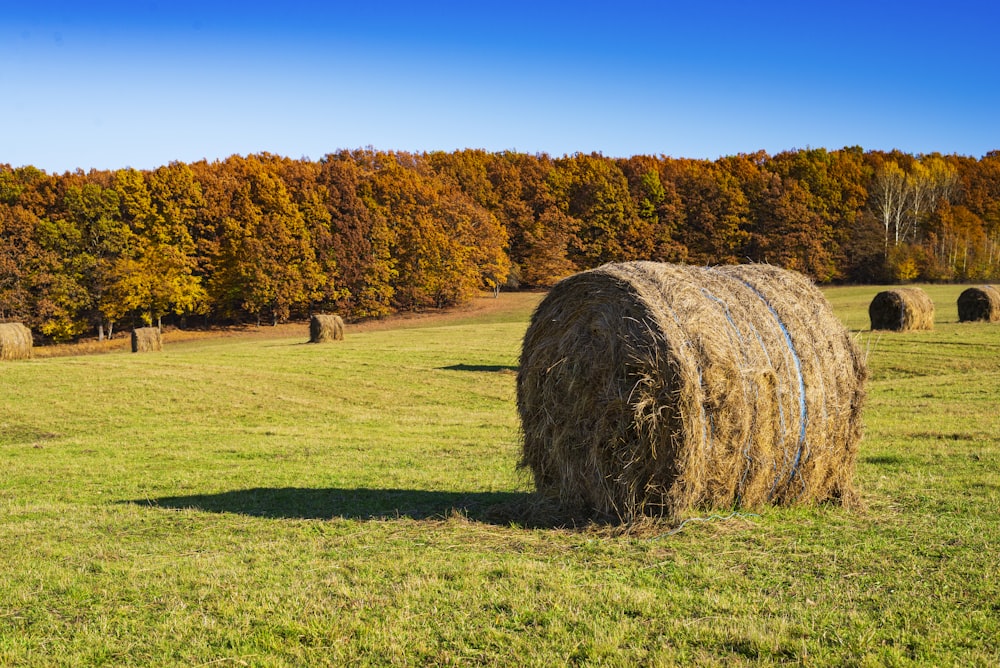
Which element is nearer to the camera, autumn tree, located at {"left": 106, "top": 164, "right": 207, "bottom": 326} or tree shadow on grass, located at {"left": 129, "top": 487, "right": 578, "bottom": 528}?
tree shadow on grass, located at {"left": 129, "top": 487, "right": 578, "bottom": 528}

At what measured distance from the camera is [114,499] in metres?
11.0

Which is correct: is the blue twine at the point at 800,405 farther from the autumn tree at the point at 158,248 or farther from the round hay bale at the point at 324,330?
the autumn tree at the point at 158,248

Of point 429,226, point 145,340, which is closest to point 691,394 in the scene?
point 145,340

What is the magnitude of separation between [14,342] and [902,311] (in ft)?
111

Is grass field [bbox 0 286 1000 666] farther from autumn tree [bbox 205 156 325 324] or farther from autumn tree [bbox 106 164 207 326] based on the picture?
autumn tree [bbox 205 156 325 324]

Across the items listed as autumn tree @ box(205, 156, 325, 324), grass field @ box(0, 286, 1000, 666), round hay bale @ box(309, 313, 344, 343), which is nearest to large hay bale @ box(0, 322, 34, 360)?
round hay bale @ box(309, 313, 344, 343)

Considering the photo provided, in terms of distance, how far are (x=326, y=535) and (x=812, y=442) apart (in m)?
5.26

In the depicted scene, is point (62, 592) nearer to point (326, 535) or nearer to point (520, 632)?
point (326, 535)

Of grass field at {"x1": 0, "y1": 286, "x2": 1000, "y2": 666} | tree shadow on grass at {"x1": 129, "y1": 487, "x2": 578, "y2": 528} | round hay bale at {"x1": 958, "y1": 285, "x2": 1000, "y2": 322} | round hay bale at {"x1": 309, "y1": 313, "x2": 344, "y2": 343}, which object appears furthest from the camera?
round hay bale at {"x1": 309, "y1": 313, "x2": 344, "y2": 343}

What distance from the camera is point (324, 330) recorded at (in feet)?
127

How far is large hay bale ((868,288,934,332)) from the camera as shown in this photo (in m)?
32.7

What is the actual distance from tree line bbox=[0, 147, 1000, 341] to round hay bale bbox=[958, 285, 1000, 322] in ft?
96.8

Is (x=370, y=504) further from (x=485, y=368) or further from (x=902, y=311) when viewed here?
(x=902, y=311)

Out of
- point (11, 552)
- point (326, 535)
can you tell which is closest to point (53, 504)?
point (11, 552)
